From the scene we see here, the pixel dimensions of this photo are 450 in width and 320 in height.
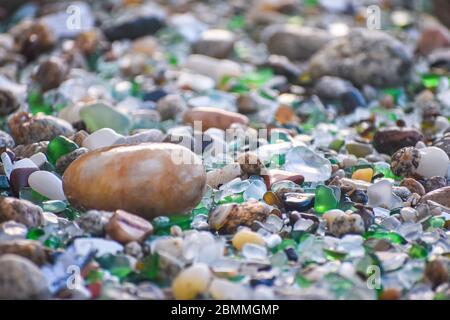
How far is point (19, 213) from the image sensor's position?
2.14m

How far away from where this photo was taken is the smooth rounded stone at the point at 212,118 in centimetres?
319

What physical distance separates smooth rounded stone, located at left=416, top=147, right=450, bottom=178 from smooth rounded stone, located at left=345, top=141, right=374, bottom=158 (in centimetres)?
31

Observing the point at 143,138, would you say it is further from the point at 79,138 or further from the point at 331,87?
the point at 331,87

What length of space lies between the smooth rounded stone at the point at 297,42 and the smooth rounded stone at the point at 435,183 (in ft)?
5.94

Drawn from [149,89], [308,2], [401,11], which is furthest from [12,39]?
[401,11]

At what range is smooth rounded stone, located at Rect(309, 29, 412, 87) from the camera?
153 inches

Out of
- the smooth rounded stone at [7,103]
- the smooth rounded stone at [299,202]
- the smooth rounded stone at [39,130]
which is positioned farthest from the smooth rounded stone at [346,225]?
the smooth rounded stone at [7,103]

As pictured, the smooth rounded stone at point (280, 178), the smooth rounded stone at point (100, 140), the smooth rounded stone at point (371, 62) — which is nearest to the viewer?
the smooth rounded stone at point (280, 178)

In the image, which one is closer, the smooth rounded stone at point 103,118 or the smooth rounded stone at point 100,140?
the smooth rounded stone at point 100,140

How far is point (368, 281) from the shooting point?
→ 1.97 meters

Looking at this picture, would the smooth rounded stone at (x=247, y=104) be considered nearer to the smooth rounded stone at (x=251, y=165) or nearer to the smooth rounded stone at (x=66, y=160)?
the smooth rounded stone at (x=251, y=165)

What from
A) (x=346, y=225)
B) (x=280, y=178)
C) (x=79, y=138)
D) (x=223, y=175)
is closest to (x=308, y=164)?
(x=280, y=178)
